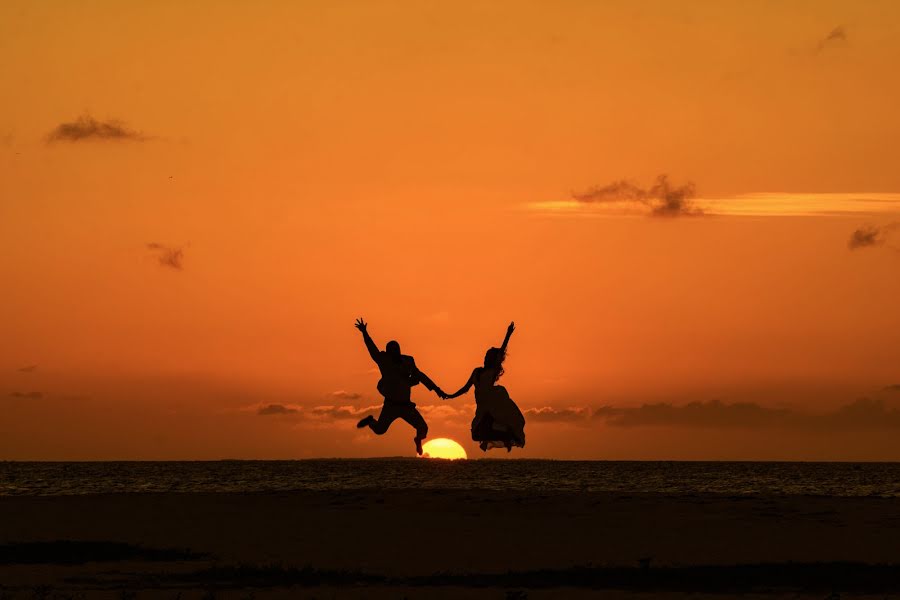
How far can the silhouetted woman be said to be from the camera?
1013 inches

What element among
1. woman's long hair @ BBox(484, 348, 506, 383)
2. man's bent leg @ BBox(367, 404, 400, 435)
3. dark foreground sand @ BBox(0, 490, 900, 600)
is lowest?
dark foreground sand @ BBox(0, 490, 900, 600)

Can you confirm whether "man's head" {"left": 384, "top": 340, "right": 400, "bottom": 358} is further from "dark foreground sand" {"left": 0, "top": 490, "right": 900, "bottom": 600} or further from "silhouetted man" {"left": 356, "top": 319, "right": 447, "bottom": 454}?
"dark foreground sand" {"left": 0, "top": 490, "right": 900, "bottom": 600}

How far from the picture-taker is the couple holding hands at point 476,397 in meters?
25.7

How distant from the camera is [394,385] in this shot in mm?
25797

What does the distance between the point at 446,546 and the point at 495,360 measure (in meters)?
3.74

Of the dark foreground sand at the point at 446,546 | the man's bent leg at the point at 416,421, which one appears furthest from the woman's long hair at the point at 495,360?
the dark foreground sand at the point at 446,546

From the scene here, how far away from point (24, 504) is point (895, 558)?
1914cm

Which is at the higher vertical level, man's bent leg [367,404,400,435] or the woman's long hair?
the woman's long hair

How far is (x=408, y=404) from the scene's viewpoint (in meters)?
26.0

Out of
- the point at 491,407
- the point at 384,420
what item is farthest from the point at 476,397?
the point at 384,420

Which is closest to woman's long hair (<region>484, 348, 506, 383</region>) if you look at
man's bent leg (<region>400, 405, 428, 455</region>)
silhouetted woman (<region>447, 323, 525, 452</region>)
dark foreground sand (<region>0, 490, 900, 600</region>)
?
silhouetted woman (<region>447, 323, 525, 452</region>)

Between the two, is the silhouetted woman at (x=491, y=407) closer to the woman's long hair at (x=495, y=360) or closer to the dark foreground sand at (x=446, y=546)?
the woman's long hair at (x=495, y=360)

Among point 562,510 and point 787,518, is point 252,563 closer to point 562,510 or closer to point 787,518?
point 562,510

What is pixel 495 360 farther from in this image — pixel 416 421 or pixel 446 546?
pixel 446 546
